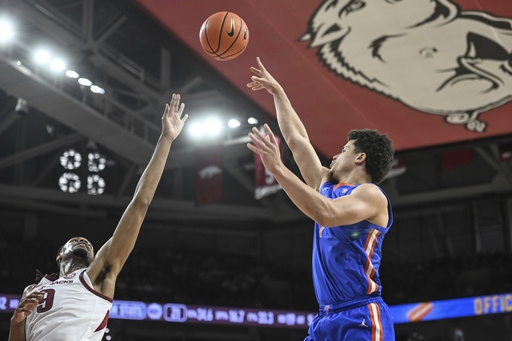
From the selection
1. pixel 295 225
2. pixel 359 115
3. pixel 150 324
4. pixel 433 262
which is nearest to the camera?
pixel 359 115

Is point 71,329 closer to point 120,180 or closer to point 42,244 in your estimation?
point 42,244

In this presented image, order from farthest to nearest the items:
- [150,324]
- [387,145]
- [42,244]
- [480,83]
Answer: [42,244] < [150,324] < [480,83] < [387,145]

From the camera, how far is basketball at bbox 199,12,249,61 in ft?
20.5

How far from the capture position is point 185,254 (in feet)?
82.1

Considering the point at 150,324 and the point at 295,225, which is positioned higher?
the point at 295,225

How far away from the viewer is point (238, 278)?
2294 cm

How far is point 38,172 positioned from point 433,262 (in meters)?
14.8

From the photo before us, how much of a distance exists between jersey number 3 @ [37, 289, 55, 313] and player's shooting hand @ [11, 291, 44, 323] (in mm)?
73

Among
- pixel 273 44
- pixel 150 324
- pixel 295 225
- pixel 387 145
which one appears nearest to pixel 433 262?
pixel 295 225

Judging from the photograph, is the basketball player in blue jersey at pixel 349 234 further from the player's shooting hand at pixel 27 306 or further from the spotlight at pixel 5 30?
the spotlight at pixel 5 30

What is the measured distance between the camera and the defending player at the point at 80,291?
3350 mm

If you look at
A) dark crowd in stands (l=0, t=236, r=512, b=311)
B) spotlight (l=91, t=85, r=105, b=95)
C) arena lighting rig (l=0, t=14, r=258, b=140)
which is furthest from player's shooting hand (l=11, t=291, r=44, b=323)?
dark crowd in stands (l=0, t=236, r=512, b=311)

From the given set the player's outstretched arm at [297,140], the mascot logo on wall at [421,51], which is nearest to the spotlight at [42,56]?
the mascot logo on wall at [421,51]

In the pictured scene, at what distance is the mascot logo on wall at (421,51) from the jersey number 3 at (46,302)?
6200mm
